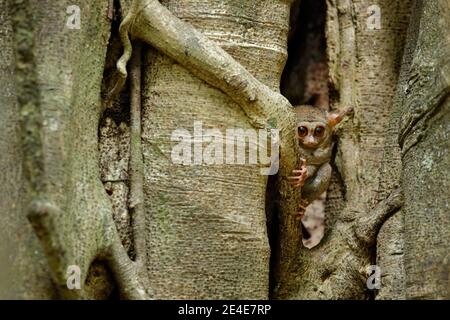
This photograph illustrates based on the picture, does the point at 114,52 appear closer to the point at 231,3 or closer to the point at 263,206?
the point at 231,3

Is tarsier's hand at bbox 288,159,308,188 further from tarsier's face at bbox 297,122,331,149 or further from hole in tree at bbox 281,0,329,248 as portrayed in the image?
hole in tree at bbox 281,0,329,248

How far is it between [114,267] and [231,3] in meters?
1.21

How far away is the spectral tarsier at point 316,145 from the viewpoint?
5188 mm

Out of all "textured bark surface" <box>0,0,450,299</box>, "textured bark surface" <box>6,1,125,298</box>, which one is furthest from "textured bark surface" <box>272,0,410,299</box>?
"textured bark surface" <box>6,1,125,298</box>

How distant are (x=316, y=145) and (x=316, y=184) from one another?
192mm

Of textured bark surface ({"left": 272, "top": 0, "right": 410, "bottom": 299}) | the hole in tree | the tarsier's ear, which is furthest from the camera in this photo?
the hole in tree

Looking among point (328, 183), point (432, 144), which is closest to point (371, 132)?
point (328, 183)

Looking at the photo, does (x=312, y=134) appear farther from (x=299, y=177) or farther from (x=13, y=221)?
(x=13, y=221)

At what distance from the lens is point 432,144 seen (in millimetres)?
4566

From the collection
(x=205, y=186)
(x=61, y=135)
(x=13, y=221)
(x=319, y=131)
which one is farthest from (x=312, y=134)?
(x=13, y=221)

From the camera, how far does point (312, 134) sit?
5.24 m

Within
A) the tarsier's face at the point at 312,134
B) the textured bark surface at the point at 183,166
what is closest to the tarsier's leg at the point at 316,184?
the tarsier's face at the point at 312,134

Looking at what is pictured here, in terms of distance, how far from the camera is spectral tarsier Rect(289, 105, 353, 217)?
5188 mm
